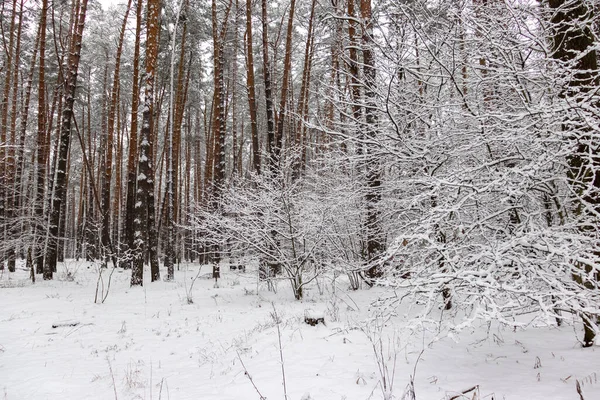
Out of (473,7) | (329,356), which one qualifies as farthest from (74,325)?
(473,7)

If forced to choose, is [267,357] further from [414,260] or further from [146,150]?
[146,150]

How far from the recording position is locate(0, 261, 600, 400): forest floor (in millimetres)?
3730

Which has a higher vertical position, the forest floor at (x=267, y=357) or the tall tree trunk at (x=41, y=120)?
the tall tree trunk at (x=41, y=120)

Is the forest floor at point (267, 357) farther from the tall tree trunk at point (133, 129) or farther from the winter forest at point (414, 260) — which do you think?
the tall tree trunk at point (133, 129)

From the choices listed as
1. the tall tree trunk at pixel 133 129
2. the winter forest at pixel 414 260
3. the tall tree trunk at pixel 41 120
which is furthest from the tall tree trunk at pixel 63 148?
the tall tree trunk at pixel 133 129

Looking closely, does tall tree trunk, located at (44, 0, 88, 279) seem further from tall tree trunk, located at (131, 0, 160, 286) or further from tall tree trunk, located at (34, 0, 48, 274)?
tall tree trunk, located at (131, 0, 160, 286)

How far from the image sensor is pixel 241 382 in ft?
13.8

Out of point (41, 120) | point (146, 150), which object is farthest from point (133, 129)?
point (41, 120)

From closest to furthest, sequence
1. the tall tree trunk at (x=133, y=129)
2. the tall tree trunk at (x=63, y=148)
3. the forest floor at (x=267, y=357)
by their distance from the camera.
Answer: the forest floor at (x=267, y=357), the tall tree trunk at (x=63, y=148), the tall tree trunk at (x=133, y=129)

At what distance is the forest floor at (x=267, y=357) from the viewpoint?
3.73 metres

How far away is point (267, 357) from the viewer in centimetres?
492

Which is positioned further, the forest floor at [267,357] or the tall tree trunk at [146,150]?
the tall tree trunk at [146,150]

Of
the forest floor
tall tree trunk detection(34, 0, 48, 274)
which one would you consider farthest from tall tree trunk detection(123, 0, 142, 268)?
the forest floor

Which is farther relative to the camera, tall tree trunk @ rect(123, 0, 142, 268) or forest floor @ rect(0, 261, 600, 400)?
tall tree trunk @ rect(123, 0, 142, 268)
